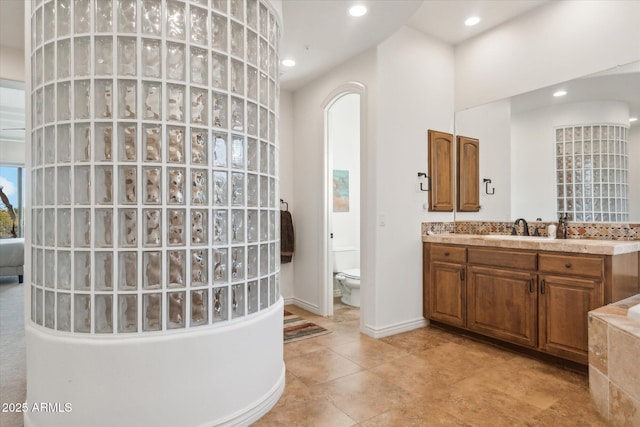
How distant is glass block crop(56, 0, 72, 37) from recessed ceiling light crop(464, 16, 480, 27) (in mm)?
3129

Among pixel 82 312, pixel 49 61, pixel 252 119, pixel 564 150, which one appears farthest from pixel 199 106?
pixel 564 150

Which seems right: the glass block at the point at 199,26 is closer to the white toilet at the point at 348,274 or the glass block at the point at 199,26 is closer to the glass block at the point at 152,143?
the glass block at the point at 152,143

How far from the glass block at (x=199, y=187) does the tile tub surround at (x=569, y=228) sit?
241 cm

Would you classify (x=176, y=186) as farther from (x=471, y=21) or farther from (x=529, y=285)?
(x=471, y=21)

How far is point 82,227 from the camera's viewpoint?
161cm

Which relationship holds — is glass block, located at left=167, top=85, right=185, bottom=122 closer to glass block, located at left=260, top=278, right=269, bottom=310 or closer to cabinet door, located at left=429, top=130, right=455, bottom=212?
glass block, located at left=260, top=278, right=269, bottom=310

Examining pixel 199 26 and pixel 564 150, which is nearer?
pixel 199 26

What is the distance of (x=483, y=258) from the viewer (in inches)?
119

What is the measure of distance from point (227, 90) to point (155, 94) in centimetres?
34

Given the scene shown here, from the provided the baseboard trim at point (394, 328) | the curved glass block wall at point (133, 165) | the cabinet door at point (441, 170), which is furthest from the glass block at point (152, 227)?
the cabinet door at point (441, 170)

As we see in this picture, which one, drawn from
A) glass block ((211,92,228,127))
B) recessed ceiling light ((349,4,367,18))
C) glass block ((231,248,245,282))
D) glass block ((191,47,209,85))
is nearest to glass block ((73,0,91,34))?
glass block ((191,47,209,85))

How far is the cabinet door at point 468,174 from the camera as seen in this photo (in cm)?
362

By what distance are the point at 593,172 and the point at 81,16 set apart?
3.55 meters

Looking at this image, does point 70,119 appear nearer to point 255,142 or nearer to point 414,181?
point 255,142
